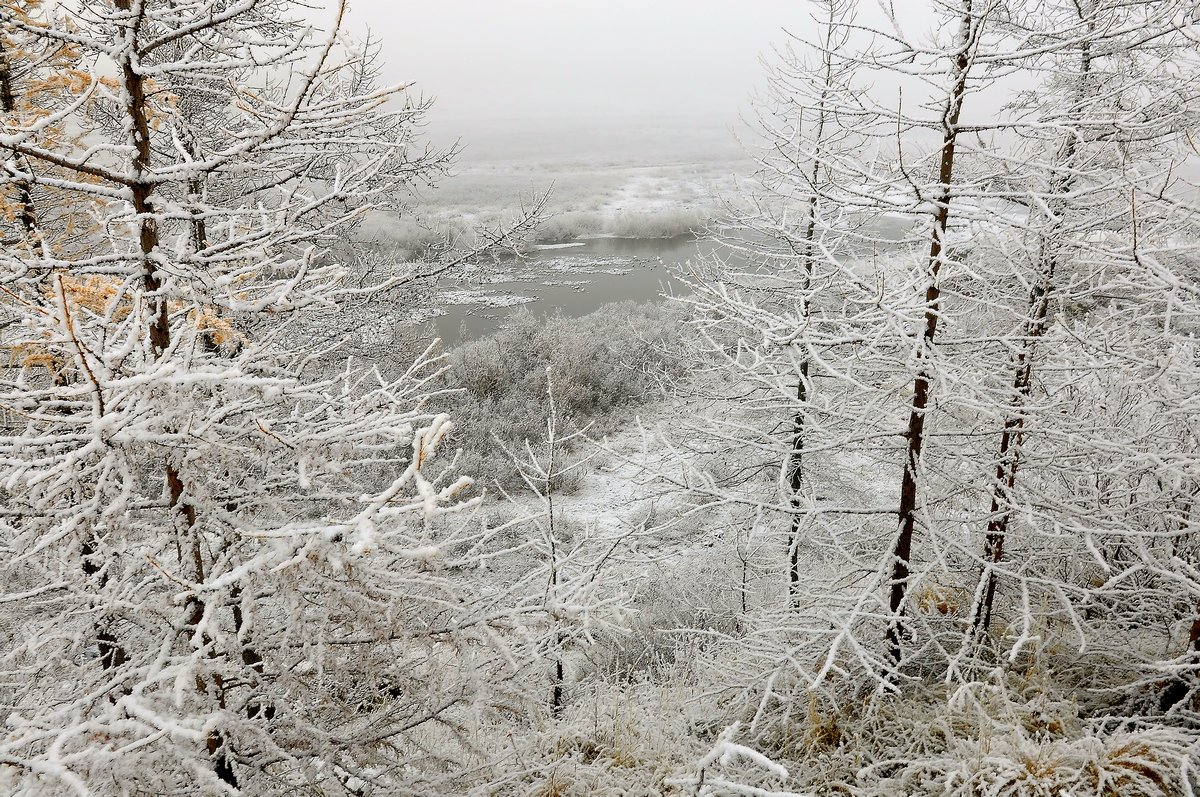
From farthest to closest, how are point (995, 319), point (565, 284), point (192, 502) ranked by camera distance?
point (565, 284) → point (995, 319) → point (192, 502)

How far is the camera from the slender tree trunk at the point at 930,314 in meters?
3.41

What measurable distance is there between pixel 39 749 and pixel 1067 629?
20.3ft

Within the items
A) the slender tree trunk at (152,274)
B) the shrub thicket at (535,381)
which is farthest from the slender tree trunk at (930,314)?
the shrub thicket at (535,381)

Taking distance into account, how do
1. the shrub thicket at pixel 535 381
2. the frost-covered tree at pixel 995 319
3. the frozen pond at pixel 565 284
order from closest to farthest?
1. the frost-covered tree at pixel 995 319
2. the shrub thicket at pixel 535 381
3. the frozen pond at pixel 565 284

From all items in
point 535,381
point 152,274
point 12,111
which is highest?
point 12,111

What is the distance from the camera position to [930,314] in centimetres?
368

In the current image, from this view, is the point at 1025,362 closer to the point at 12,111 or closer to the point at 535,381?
the point at 12,111

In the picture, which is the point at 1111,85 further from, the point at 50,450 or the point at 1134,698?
the point at 50,450

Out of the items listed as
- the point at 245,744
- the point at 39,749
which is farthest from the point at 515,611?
the point at 39,749

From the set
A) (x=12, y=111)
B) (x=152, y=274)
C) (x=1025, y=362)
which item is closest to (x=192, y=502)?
(x=152, y=274)

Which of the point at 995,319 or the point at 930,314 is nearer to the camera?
the point at 930,314

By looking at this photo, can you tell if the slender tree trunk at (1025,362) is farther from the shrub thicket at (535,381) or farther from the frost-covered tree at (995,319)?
the shrub thicket at (535,381)

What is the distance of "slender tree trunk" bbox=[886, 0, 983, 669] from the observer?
11.2 feet

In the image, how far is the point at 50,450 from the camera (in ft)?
7.96
